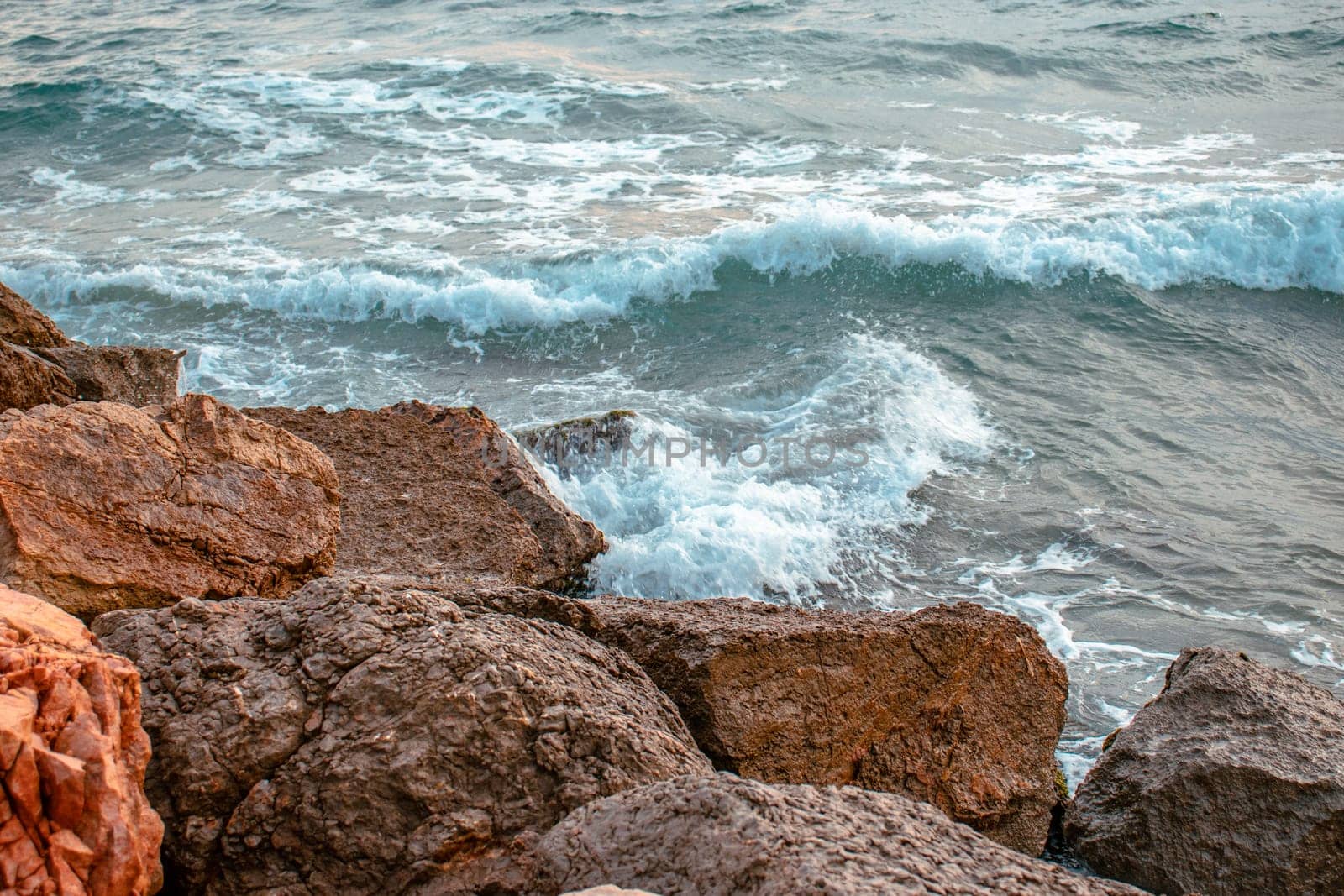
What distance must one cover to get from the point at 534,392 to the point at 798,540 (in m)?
3.10

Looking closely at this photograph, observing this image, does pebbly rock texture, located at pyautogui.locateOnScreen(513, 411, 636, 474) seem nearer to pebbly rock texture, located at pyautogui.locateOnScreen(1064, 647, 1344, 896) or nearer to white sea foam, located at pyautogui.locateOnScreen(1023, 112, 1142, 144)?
pebbly rock texture, located at pyautogui.locateOnScreen(1064, 647, 1344, 896)

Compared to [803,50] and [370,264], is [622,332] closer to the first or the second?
[370,264]

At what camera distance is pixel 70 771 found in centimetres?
204

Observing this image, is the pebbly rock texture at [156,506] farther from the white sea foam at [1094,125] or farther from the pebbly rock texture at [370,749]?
the white sea foam at [1094,125]

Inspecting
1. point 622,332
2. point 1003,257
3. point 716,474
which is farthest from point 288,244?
point 1003,257

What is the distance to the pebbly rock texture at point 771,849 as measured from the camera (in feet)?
6.88

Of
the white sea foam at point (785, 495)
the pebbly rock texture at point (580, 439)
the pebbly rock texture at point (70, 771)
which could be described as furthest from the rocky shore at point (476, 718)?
the pebbly rock texture at point (580, 439)

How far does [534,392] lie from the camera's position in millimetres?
8570

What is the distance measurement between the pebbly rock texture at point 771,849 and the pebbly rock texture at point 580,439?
14.1ft

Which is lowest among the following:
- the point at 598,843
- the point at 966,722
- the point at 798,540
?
the point at 798,540

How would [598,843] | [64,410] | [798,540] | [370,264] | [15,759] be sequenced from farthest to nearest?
[370,264] → [798,540] → [64,410] → [598,843] → [15,759]

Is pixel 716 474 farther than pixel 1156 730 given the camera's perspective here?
Yes

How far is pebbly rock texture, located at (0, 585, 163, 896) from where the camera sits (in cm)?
197

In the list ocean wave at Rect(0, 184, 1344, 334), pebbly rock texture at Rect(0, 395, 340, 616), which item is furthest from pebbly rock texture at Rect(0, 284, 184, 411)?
ocean wave at Rect(0, 184, 1344, 334)
